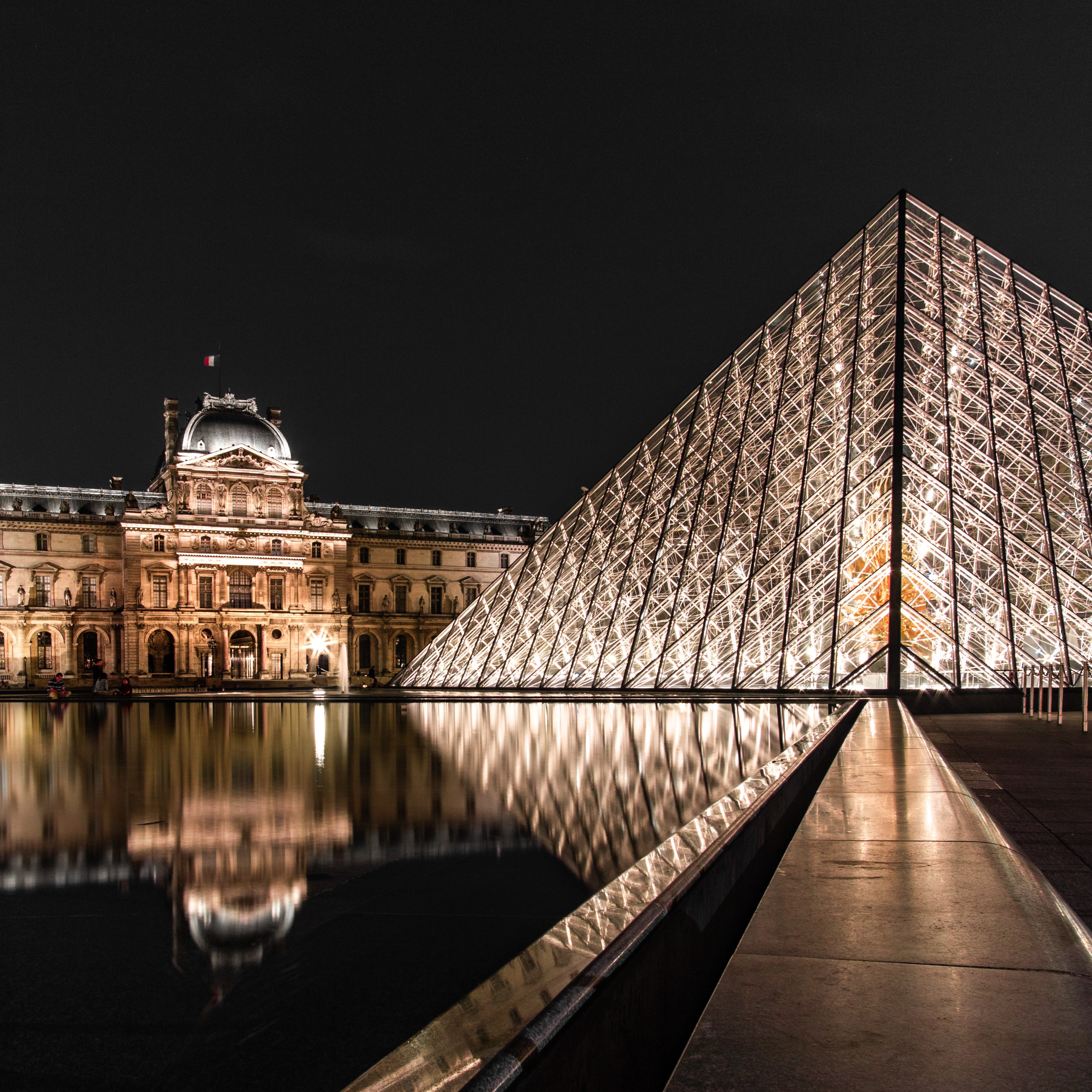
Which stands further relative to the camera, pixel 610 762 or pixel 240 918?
pixel 610 762

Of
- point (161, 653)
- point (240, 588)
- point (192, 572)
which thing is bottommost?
point (161, 653)

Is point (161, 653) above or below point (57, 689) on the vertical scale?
above

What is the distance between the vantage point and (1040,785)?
24.9 feet

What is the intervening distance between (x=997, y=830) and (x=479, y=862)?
328 centimetres

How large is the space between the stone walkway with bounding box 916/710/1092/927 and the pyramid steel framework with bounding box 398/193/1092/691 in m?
6.66

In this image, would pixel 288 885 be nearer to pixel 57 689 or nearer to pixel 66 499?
pixel 57 689

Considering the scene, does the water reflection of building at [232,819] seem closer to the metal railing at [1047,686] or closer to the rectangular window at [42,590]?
the metal railing at [1047,686]

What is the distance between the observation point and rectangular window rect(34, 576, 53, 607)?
6153 centimetres

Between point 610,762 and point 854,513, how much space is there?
1342cm

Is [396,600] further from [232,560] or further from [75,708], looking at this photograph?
[75,708]

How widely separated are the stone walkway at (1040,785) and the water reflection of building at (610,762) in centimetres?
197

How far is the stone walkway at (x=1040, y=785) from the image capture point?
4.77 m

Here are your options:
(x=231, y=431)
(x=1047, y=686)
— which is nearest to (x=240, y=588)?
(x=231, y=431)

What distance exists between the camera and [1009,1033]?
218 cm
